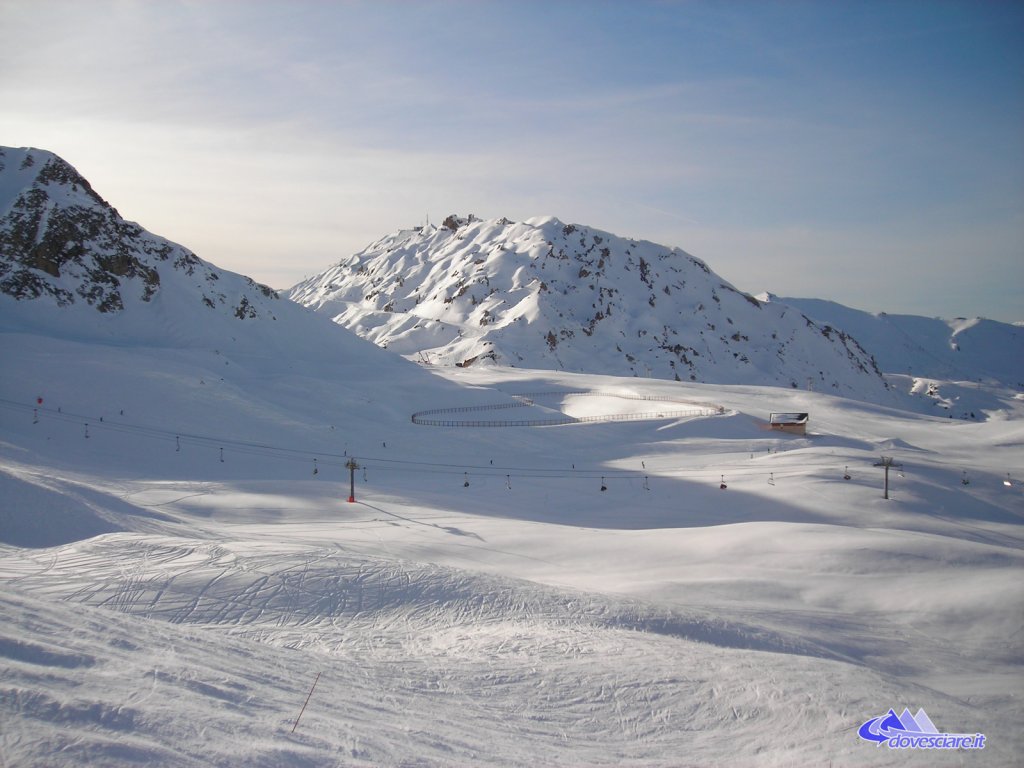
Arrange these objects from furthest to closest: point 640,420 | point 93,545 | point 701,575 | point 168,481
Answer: point 640,420 → point 168,481 → point 701,575 → point 93,545

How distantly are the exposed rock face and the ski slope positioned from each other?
20.2 meters

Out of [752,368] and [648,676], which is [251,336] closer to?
[648,676]

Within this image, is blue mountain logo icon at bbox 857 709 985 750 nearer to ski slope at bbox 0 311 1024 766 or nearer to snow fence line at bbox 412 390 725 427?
ski slope at bbox 0 311 1024 766

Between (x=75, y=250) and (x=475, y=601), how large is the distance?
63.5 meters

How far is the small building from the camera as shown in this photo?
1913 inches

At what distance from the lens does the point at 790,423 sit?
48906 mm

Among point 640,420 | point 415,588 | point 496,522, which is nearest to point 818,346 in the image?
point 640,420

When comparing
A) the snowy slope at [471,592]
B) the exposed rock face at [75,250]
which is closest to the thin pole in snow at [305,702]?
the snowy slope at [471,592]

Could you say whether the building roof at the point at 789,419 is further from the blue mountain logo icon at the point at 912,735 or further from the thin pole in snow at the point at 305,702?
the thin pole in snow at the point at 305,702


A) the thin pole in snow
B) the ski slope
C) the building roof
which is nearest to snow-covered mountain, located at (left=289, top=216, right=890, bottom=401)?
the building roof

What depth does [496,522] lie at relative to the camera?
26.8 metres

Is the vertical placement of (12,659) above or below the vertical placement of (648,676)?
above

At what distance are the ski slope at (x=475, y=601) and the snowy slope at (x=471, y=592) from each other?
73 millimetres

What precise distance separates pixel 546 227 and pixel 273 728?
543ft
